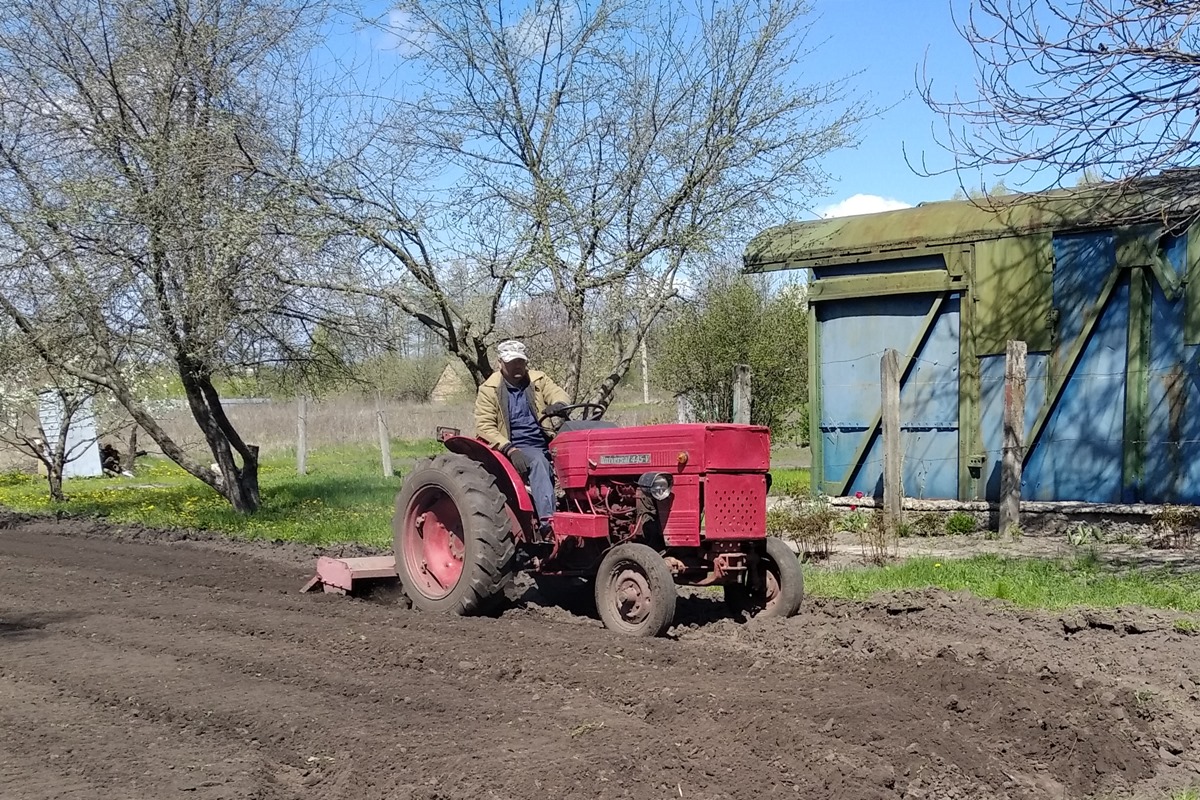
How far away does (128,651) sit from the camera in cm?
640

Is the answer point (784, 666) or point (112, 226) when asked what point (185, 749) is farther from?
point (112, 226)

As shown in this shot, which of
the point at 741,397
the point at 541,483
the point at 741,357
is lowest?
the point at 541,483

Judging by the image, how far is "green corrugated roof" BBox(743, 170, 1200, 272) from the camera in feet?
34.1

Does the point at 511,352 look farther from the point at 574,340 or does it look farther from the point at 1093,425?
the point at 1093,425

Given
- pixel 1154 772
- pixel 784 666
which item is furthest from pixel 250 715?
pixel 1154 772

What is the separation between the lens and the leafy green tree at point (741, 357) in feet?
61.8

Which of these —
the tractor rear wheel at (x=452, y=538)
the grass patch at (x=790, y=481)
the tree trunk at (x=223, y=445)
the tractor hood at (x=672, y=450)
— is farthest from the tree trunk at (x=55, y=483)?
the tractor hood at (x=672, y=450)

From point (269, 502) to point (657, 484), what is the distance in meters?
9.71

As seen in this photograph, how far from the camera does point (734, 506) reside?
6551 millimetres

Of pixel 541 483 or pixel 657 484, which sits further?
pixel 541 483

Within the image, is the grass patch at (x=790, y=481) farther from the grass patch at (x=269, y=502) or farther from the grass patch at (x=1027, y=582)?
the grass patch at (x=269, y=502)

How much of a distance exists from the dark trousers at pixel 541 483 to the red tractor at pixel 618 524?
0.25 feet

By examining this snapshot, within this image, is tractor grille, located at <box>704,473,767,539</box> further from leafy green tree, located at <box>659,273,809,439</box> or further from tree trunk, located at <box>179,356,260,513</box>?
leafy green tree, located at <box>659,273,809,439</box>

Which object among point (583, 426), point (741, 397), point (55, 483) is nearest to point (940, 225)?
point (741, 397)
